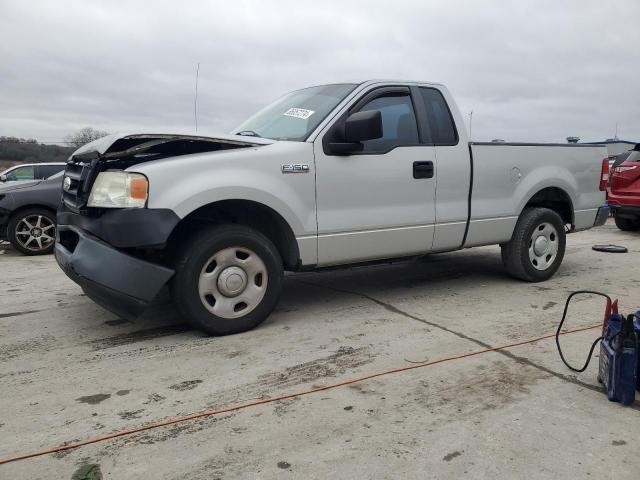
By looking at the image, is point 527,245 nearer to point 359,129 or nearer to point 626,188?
point 359,129

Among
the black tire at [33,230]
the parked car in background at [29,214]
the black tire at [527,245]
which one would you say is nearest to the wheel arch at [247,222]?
the black tire at [527,245]

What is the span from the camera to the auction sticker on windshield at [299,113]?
4.32 metres

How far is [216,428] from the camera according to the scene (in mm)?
2531

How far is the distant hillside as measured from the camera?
1260cm

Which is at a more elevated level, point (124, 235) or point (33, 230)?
point (124, 235)

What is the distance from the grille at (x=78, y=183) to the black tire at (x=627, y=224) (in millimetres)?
9401

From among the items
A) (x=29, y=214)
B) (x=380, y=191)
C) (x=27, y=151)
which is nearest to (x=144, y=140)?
Result: (x=380, y=191)

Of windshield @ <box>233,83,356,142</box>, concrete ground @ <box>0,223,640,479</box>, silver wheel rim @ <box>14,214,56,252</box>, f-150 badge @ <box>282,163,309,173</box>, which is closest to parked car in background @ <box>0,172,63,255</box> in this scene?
silver wheel rim @ <box>14,214,56,252</box>

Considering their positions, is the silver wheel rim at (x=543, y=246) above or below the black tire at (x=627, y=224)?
above

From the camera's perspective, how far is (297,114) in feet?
14.5

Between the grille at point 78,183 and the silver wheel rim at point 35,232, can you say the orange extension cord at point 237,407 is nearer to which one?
the grille at point 78,183

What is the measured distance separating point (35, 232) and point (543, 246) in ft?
23.0

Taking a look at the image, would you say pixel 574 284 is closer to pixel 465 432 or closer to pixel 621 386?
pixel 621 386

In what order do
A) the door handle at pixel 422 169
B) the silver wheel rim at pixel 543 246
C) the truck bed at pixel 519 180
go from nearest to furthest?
the door handle at pixel 422 169
the truck bed at pixel 519 180
the silver wheel rim at pixel 543 246
